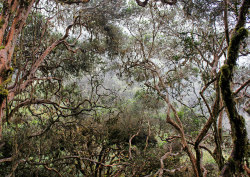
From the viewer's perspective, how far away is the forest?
7.57 ft

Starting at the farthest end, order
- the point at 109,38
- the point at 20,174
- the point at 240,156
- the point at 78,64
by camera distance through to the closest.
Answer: the point at 109,38 < the point at 78,64 < the point at 20,174 < the point at 240,156

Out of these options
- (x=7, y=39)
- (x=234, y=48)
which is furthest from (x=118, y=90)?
(x=234, y=48)

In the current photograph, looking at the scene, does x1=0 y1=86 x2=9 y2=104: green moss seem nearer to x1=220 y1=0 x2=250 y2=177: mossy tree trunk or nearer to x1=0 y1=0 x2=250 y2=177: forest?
x1=0 y1=0 x2=250 y2=177: forest

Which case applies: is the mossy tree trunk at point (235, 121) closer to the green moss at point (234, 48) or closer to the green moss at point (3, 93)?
the green moss at point (234, 48)

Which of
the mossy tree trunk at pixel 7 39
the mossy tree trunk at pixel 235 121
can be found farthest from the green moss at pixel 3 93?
the mossy tree trunk at pixel 235 121

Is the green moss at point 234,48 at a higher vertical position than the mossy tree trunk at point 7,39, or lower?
lower

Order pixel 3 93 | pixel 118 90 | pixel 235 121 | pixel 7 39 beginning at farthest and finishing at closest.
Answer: pixel 118 90
pixel 7 39
pixel 3 93
pixel 235 121

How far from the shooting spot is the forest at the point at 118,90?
90.8 inches

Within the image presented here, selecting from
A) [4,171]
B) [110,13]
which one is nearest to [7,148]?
[4,171]

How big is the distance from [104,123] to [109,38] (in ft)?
12.2

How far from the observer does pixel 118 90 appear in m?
5.93

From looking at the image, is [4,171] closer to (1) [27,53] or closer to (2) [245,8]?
(1) [27,53]

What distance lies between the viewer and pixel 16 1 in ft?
10.2

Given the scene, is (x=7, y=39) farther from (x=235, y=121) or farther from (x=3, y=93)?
Answer: (x=235, y=121)
